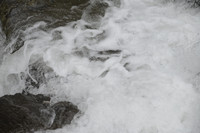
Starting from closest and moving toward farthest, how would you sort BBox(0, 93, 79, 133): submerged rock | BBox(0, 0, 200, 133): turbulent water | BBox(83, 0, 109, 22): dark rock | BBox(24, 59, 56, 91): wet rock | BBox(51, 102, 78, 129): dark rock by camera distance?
BBox(0, 93, 79, 133): submerged rock, BBox(51, 102, 78, 129): dark rock, BBox(0, 0, 200, 133): turbulent water, BBox(24, 59, 56, 91): wet rock, BBox(83, 0, 109, 22): dark rock

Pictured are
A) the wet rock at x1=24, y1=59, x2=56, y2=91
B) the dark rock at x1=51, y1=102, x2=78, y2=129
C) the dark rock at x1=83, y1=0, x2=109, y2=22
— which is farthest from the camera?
the dark rock at x1=83, y1=0, x2=109, y2=22

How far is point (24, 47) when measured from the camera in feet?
18.6

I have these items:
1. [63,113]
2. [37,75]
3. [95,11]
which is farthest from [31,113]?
[95,11]

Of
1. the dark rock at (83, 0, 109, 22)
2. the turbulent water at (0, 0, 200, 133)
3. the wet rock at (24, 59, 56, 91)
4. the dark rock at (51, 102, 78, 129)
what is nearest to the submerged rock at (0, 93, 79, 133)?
the dark rock at (51, 102, 78, 129)

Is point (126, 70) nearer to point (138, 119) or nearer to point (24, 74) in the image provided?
point (138, 119)

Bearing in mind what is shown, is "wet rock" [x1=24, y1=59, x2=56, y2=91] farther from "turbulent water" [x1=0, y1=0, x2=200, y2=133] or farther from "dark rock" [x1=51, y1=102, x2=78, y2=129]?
"dark rock" [x1=51, y1=102, x2=78, y2=129]

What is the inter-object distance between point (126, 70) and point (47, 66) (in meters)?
1.78

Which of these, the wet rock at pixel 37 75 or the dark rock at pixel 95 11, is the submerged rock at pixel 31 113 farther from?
the dark rock at pixel 95 11

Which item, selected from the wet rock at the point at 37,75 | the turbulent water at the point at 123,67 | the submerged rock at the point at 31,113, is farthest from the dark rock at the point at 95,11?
the submerged rock at the point at 31,113

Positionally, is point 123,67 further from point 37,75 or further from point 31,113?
point 31,113

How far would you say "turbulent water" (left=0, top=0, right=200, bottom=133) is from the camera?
4.37 metres

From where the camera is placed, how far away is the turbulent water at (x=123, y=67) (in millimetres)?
4371

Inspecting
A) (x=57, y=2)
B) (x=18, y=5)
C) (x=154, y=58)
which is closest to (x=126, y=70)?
(x=154, y=58)

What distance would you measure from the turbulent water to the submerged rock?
0.17 metres
